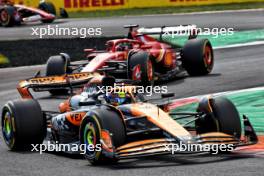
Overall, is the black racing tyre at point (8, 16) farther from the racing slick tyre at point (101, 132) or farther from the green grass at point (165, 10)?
the racing slick tyre at point (101, 132)

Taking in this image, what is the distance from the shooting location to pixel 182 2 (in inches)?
1540

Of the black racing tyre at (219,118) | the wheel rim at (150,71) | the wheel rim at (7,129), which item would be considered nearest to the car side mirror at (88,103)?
the wheel rim at (7,129)

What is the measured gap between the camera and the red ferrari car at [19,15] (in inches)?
1367

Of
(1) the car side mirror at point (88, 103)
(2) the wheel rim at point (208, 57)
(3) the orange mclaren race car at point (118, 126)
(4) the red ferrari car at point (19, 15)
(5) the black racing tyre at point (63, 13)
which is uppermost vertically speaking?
(1) the car side mirror at point (88, 103)

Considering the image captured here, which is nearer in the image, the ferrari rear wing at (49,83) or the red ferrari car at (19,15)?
the ferrari rear wing at (49,83)

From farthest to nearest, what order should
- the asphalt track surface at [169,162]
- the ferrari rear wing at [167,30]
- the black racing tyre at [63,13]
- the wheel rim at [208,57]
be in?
the black racing tyre at [63,13] → the wheel rim at [208,57] → the ferrari rear wing at [167,30] → the asphalt track surface at [169,162]

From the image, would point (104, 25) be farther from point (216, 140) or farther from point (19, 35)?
point (216, 140)

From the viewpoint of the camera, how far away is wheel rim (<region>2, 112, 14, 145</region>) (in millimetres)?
12430

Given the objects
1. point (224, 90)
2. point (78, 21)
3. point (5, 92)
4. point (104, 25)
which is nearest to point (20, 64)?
point (5, 92)

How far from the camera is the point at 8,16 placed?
34656mm

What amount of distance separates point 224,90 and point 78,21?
18526 mm

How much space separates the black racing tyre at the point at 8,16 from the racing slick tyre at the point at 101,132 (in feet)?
78.8

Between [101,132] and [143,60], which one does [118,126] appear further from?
[143,60]

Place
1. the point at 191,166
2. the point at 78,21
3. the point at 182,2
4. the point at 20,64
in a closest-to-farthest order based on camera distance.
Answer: the point at 191,166 → the point at 20,64 → the point at 78,21 → the point at 182,2
